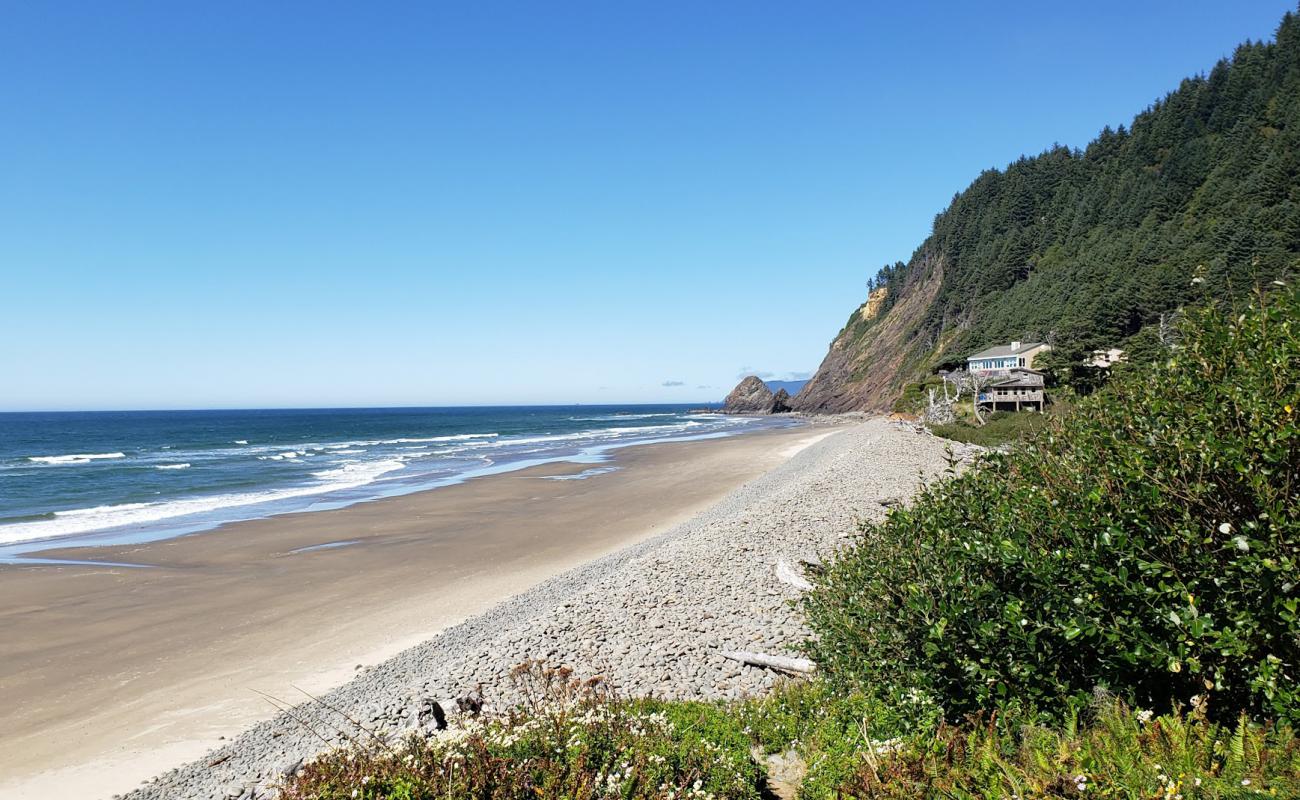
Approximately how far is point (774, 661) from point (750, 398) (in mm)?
130092

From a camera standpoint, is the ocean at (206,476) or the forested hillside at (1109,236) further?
the forested hillside at (1109,236)

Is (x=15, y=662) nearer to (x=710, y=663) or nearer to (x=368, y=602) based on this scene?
(x=368, y=602)

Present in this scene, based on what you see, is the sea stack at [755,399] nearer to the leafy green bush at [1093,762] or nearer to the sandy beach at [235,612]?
the sandy beach at [235,612]

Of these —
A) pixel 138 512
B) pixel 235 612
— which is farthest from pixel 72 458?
pixel 235 612

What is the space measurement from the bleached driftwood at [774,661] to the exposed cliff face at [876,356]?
85847mm

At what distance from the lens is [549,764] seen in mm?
4859

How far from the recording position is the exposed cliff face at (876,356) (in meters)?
98.8

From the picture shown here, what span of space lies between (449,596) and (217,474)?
33915mm

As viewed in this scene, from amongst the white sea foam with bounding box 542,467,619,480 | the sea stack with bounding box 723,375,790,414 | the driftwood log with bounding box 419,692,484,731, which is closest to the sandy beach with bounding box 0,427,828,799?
the driftwood log with bounding box 419,692,484,731

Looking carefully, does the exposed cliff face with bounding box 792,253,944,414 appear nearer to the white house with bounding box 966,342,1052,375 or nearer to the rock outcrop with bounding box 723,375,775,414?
the rock outcrop with bounding box 723,375,775,414

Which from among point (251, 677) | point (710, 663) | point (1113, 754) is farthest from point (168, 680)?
point (1113, 754)

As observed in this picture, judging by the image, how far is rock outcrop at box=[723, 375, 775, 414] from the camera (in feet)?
435

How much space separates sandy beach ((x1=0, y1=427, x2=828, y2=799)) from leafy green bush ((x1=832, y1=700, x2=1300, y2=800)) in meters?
9.18

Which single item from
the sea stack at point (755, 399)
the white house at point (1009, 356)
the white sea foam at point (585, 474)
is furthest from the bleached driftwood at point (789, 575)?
the sea stack at point (755, 399)
